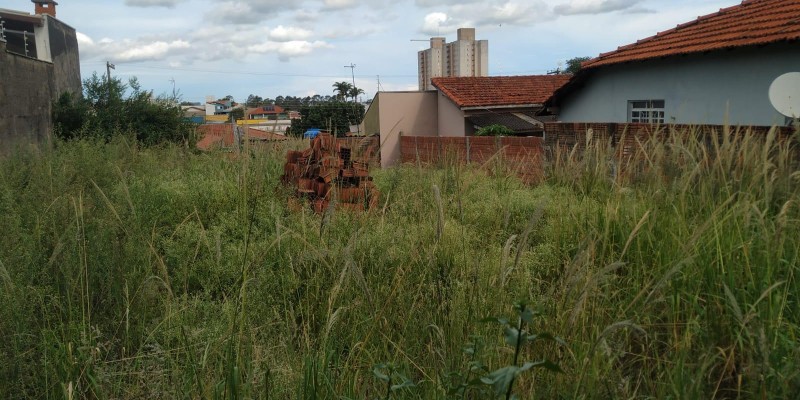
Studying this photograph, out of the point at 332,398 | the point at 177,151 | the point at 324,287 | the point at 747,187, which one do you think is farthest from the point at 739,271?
the point at 177,151

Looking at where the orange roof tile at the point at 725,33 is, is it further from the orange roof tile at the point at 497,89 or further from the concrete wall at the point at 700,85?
the orange roof tile at the point at 497,89

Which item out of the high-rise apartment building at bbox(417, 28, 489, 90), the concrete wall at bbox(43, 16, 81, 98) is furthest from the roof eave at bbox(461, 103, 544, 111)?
the high-rise apartment building at bbox(417, 28, 489, 90)

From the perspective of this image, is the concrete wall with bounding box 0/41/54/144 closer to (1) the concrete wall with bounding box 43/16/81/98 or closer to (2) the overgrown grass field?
(1) the concrete wall with bounding box 43/16/81/98

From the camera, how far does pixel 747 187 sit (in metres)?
3.25

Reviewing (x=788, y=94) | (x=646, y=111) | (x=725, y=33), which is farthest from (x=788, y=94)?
(x=646, y=111)

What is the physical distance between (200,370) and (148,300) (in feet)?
2.96

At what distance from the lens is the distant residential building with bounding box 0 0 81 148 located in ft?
35.2

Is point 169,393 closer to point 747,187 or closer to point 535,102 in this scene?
point 747,187

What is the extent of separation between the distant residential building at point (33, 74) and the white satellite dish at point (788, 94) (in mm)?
11375

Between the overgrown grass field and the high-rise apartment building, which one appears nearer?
the overgrown grass field

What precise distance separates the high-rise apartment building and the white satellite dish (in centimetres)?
3834

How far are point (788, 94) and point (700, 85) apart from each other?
8.52 m

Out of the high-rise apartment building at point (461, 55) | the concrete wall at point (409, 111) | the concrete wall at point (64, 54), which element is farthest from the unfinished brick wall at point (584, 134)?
the high-rise apartment building at point (461, 55)

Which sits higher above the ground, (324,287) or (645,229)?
(645,229)
